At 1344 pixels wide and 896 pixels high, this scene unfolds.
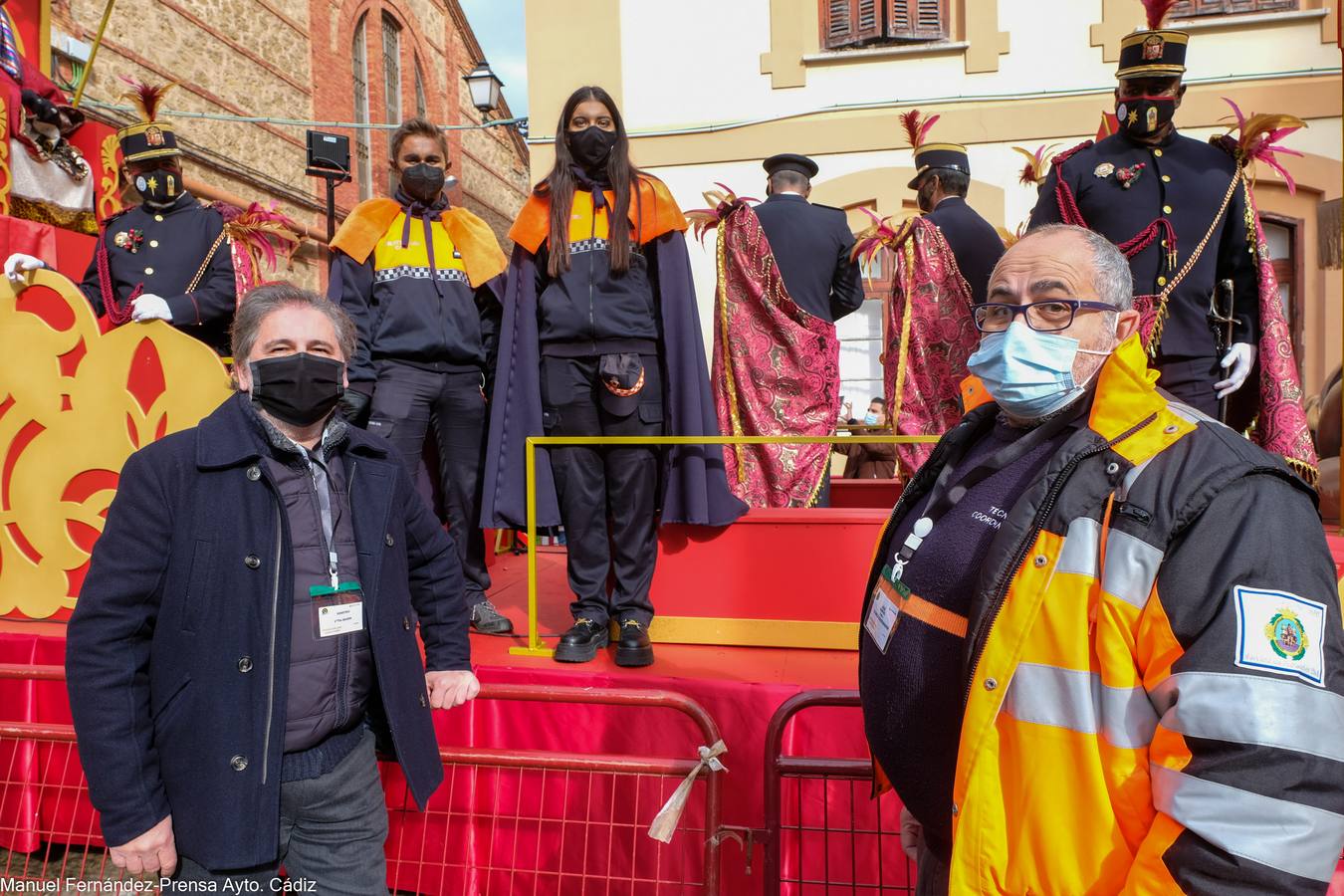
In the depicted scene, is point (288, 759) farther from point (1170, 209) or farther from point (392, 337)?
point (1170, 209)

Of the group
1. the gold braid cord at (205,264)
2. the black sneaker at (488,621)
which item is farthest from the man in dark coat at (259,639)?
the gold braid cord at (205,264)

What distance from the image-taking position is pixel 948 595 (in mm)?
1561

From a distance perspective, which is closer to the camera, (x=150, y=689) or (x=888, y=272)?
(x=150, y=689)

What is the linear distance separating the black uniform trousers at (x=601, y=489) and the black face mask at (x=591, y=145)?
2.47 feet

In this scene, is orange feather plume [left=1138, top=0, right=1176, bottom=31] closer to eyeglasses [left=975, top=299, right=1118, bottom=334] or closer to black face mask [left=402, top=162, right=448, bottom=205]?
eyeglasses [left=975, top=299, right=1118, bottom=334]

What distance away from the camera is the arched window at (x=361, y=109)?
53.2ft

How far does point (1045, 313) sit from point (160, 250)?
14.6 feet

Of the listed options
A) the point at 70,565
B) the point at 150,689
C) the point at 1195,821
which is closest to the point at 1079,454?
the point at 1195,821

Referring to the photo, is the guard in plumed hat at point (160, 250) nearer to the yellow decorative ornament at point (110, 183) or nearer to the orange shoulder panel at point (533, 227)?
the yellow decorative ornament at point (110, 183)

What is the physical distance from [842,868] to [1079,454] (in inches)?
80.7

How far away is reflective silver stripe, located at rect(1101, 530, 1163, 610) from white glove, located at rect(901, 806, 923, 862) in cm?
80

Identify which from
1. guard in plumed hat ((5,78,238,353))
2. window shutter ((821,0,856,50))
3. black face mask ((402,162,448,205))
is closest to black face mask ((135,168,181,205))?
guard in plumed hat ((5,78,238,353))

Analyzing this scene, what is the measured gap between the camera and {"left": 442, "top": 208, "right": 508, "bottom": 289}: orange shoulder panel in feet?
12.9

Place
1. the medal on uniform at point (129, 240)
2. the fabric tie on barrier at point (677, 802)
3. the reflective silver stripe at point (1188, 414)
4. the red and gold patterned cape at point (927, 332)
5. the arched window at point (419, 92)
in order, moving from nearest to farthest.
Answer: the reflective silver stripe at point (1188, 414), the fabric tie on barrier at point (677, 802), the red and gold patterned cape at point (927, 332), the medal on uniform at point (129, 240), the arched window at point (419, 92)
